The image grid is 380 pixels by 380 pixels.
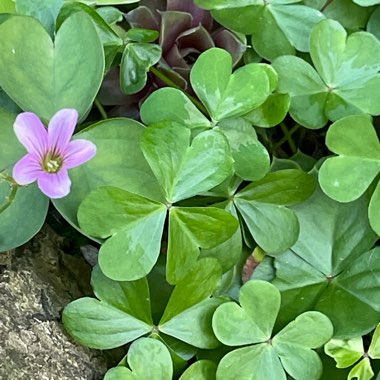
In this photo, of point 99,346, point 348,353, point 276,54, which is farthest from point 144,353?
point 276,54

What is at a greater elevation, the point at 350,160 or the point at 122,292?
the point at 350,160

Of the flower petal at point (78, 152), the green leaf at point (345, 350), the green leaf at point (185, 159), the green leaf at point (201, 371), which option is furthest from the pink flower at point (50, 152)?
the green leaf at point (345, 350)

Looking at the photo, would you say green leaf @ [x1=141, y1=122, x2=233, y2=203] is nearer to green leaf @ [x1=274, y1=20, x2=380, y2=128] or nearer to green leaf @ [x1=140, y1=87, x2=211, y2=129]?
green leaf @ [x1=140, y1=87, x2=211, y2=129]

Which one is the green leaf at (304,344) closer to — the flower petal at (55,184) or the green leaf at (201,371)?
the green leaf at (201,371)

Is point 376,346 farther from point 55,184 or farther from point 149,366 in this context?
point 55,184

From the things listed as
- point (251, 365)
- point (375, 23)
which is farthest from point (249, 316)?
point (375, 23)

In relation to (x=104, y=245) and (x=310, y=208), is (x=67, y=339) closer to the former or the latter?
(x=104, y=245)
